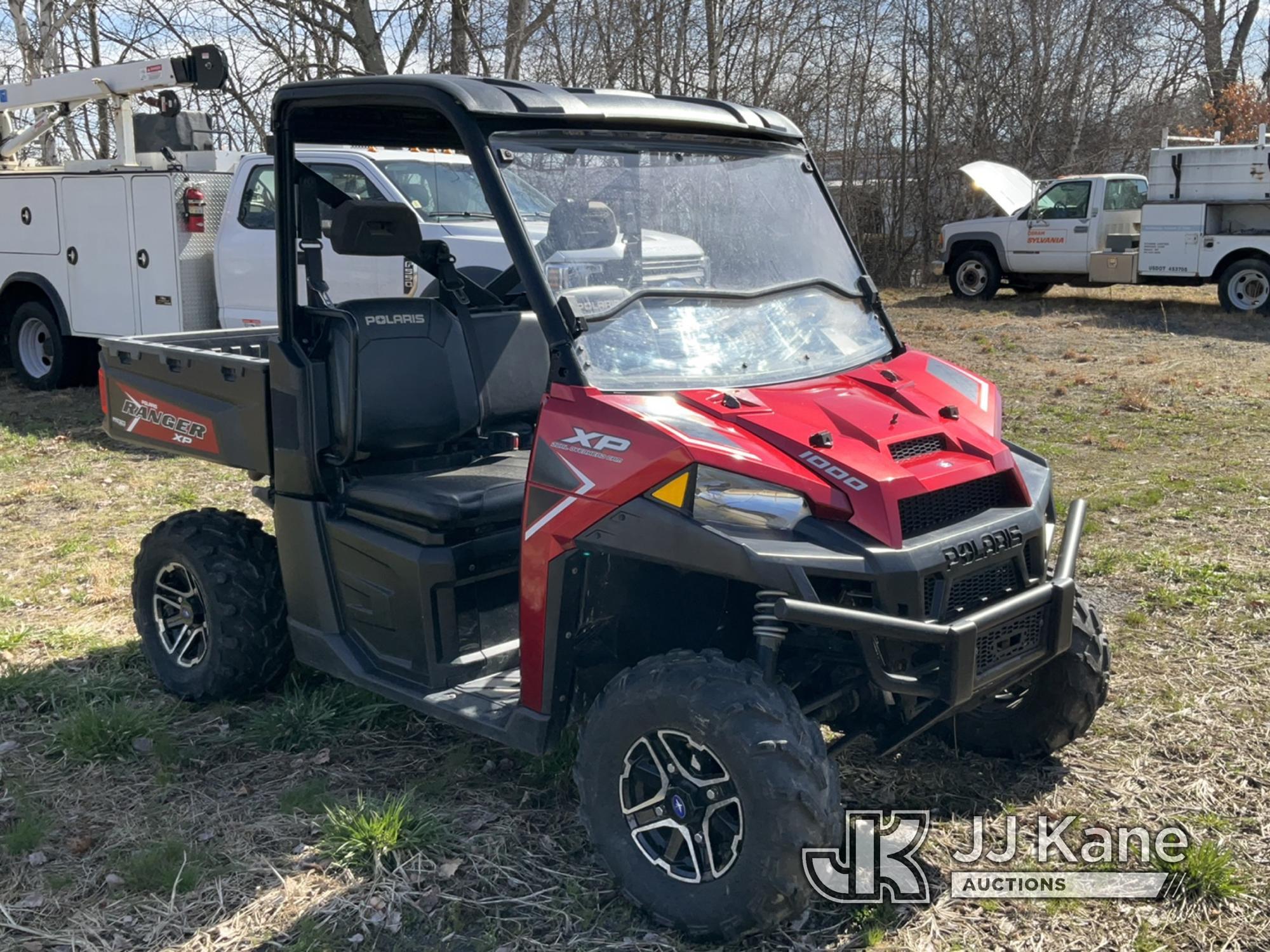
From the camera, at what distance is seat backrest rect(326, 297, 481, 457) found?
4191 mm

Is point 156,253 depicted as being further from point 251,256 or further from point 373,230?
point 373,230

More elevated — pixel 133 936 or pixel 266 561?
pixel 266 561

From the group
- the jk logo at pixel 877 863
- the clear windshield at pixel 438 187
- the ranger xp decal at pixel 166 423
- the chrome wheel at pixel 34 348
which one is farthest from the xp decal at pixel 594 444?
the chrome wheel at pixel 34 348

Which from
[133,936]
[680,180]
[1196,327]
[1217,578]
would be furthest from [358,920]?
[1196,327]

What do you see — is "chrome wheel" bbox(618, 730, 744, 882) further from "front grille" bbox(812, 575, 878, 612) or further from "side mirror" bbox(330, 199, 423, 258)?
"side mirror" bbox(330, 199, 423, 258)

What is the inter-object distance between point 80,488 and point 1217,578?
6693 millimetres

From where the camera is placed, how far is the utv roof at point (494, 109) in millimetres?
3494

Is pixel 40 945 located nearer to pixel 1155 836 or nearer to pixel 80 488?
pixel 1155 836

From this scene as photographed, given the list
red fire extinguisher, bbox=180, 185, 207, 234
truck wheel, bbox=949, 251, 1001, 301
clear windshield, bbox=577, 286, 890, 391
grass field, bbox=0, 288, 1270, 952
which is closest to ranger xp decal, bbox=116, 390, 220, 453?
grass field, bbox=0, 288, 1270, 952

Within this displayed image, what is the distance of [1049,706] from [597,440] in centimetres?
182

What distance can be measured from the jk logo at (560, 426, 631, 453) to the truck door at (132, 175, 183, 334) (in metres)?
7.33

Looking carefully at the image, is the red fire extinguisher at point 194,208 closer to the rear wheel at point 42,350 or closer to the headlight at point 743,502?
the rear wheel at point 42,350

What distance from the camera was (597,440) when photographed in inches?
129

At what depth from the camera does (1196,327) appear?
15398 millimetres
